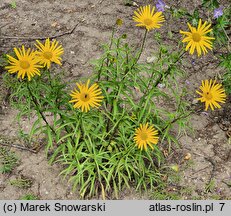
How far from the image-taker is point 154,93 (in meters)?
2.59

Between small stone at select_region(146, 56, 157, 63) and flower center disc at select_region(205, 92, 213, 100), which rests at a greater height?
small stone at select_region(146, 56, 157, 63)

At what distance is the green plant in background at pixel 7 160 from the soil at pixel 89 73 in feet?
0.12

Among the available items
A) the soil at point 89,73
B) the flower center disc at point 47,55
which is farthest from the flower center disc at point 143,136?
the flower center disc at point 47,55

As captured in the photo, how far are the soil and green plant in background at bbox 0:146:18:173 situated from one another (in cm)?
4

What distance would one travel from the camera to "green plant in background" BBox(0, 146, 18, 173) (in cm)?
288

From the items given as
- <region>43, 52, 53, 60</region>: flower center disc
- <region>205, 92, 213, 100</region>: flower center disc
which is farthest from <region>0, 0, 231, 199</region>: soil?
<region>205, 92, 213, 100</region>: flower center disc

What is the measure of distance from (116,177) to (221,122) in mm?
1048

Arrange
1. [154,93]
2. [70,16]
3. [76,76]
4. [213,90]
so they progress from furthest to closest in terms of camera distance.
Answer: [70,16] < [76,76] < [154,93] < [213,90]

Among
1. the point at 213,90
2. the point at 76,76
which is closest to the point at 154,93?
the point at 213,90

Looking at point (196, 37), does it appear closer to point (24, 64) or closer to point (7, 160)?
point (24, 64)

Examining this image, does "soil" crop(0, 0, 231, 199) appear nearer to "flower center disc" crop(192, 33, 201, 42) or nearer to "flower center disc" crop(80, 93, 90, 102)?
"flower center disc" crop(80, 93, 90, 102)

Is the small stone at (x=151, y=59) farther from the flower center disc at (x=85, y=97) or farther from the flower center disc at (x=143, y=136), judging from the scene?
the flower center disc at (x=85, y=97)

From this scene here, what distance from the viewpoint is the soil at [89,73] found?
286cm

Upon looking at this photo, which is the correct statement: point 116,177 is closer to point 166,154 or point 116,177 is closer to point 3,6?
point 166,154
